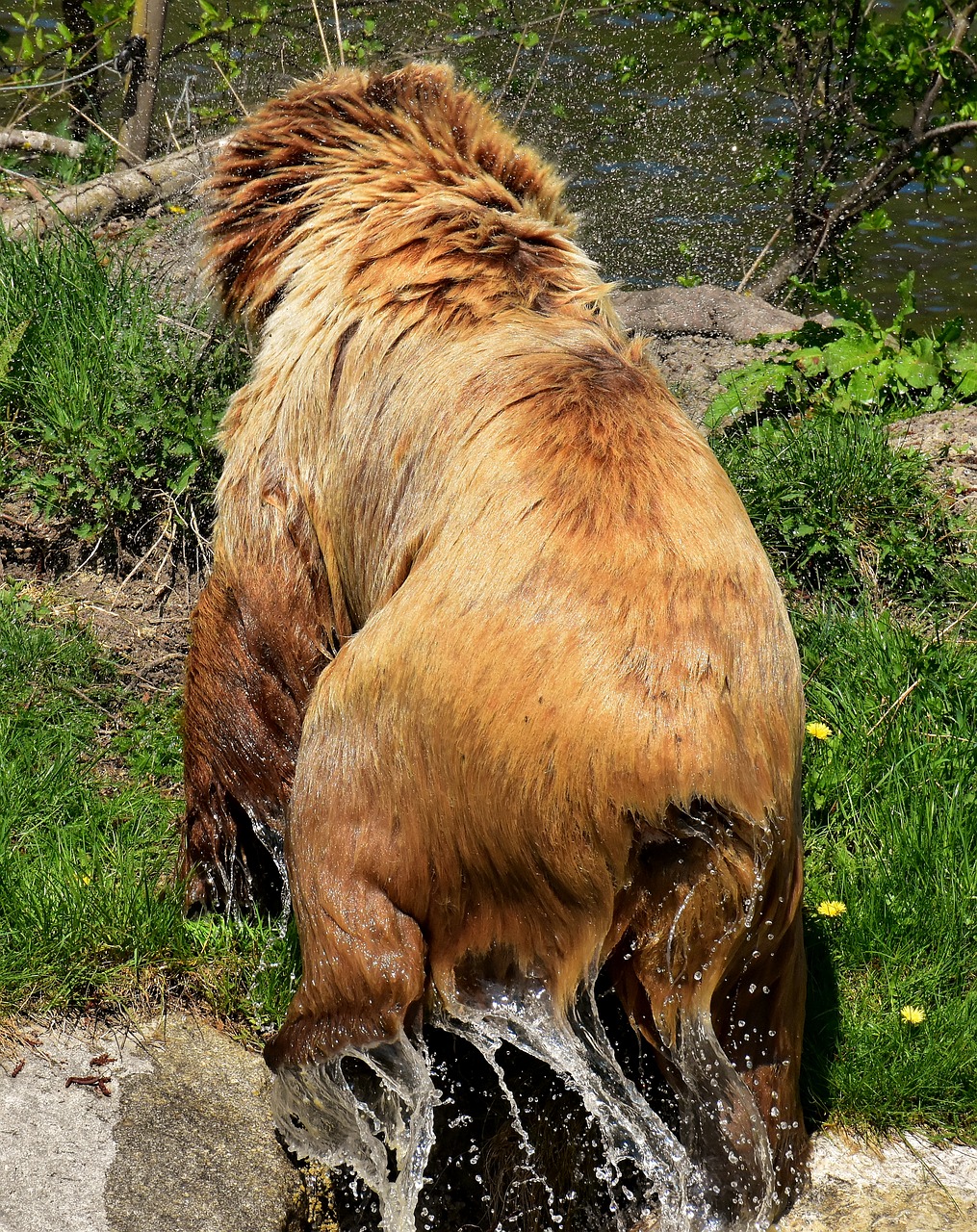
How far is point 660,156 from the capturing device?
354 inches

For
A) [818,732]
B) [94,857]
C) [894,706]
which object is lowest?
[94,857]

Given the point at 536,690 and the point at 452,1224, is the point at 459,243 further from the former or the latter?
A: the point at 452,1224

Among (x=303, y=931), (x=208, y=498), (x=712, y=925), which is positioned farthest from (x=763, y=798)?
(x=208, y=498)

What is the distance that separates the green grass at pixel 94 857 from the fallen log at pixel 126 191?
99.6 inches

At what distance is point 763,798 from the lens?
7.18ft

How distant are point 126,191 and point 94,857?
3.93 m

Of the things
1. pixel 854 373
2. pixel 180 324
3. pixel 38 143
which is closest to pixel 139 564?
pixel 180 324

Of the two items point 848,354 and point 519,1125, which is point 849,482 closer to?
point 848,354

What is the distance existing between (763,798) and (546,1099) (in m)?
1.48

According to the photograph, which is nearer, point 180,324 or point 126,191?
point 180,324

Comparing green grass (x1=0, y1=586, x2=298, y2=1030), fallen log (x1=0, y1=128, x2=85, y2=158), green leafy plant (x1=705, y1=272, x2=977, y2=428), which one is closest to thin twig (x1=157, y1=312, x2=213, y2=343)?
green grass (x1=0, y1=586, x2=298, y2=1030)

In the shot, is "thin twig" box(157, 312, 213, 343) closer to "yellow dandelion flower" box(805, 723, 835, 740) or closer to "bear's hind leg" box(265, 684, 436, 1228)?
"yellow dandelion flower" box(805, 723, 835, 740)

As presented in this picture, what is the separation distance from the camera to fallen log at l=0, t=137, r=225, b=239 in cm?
613

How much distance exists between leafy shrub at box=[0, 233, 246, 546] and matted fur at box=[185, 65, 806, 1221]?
1.43m
